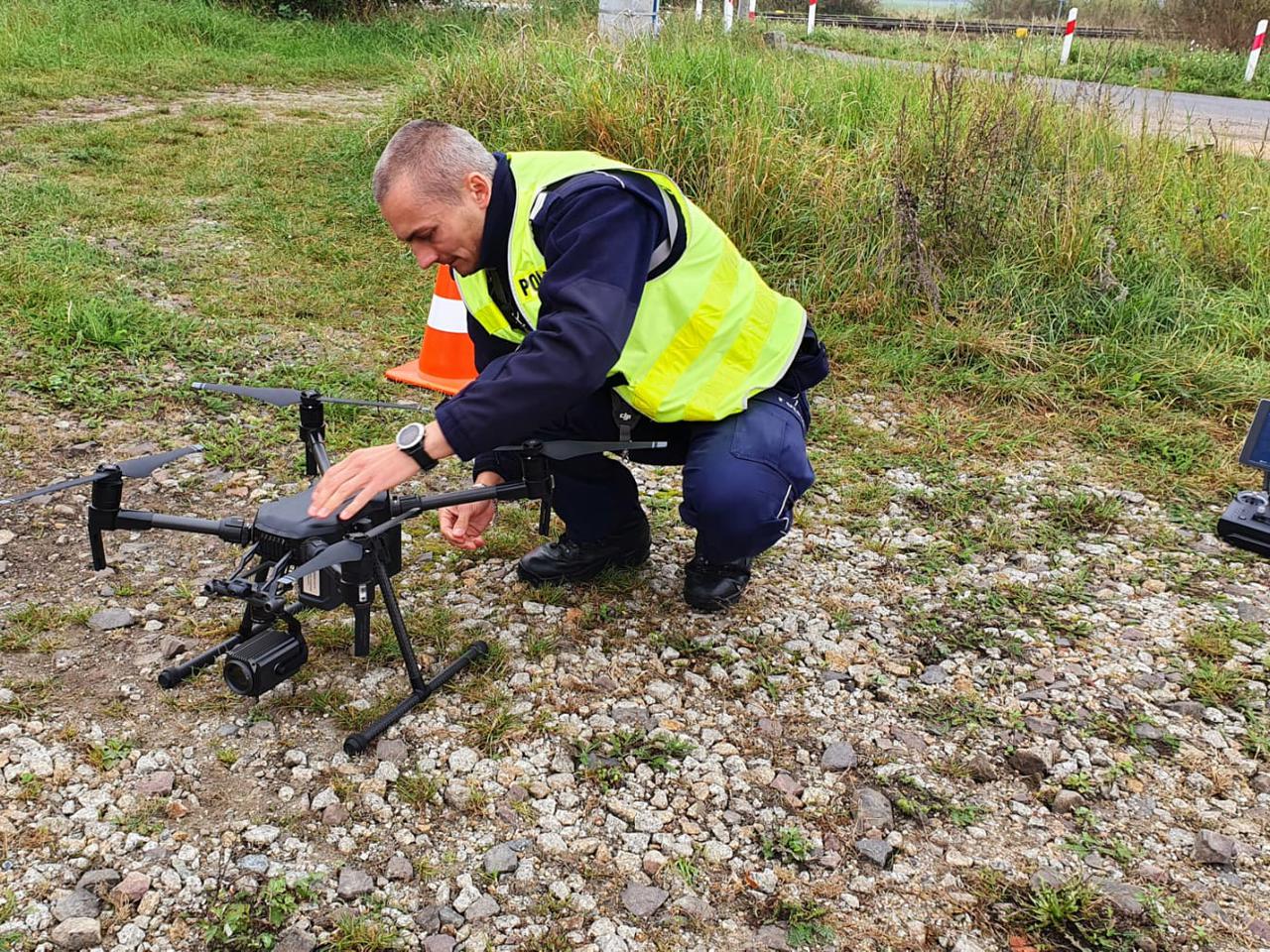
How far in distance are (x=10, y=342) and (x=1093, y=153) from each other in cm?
534

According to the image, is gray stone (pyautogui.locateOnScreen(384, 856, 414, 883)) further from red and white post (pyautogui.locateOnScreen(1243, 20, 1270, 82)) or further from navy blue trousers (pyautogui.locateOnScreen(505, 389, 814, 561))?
red and white post (pyautogui.locateOnScreen(1243, 20, 1270, 82))

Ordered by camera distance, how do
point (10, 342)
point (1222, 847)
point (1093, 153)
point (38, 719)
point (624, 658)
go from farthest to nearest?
1. point (1093, 153)
2. point (10, 342)
3. point (624, 658)
4. point (38, 719)
5. point (1222, 847)

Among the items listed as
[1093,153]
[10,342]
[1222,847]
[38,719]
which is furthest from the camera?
[1093,153]

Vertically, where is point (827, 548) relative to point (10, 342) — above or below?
below

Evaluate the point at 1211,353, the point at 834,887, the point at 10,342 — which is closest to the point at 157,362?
the point at 10,342

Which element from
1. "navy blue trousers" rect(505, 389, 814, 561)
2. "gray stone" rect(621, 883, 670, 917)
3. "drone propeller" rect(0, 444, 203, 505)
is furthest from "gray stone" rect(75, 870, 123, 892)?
"navy blue trousers" rect(505, 389, 814, 561)

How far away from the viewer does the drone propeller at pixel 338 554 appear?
1.94 metres

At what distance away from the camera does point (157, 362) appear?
4.19m

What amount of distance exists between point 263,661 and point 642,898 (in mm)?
931

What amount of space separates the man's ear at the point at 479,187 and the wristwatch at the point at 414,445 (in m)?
0.61

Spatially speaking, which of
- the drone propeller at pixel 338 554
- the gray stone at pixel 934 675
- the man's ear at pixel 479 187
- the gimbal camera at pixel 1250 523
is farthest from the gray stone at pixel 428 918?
the gimbal camera at pixel 1250 523

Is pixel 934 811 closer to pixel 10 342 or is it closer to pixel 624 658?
pixel 624 658

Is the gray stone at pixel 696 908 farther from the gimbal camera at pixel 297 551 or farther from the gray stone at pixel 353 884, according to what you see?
the gimbal camera at pixel 297 551

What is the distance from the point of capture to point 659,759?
2367 mm
